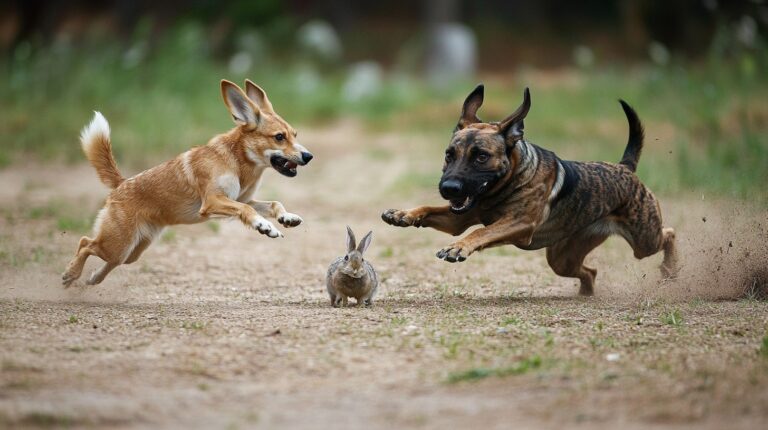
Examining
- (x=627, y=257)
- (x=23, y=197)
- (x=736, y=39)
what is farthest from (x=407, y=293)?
(x=736, y=39)

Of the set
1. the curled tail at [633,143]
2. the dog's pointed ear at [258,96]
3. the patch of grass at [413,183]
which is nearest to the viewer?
the dog's pointed ear at [258,96]

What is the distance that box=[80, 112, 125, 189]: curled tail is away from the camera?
899 centimetres

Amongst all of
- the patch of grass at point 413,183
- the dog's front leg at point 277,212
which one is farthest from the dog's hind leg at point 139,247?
the patch of grass at point 413,183

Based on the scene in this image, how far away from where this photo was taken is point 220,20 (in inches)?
1448

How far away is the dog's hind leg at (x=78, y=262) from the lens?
8.73 metres

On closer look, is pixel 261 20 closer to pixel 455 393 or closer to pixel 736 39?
pixel 736 39

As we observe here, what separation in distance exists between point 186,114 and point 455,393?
48.8 ft

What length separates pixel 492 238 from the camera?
8.16 metres

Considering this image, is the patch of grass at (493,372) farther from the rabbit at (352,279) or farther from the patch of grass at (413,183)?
the patch of grass at (413,183)

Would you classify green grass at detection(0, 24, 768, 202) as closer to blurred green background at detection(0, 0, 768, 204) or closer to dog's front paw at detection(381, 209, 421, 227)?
blurred green background at detection(0, 0, 768, 204)

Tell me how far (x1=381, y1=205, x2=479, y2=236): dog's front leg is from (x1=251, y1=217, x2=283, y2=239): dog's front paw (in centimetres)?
96

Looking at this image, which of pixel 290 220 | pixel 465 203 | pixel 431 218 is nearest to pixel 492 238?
pixel 465 203

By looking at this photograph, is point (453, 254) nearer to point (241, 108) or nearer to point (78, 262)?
point (241, 108)

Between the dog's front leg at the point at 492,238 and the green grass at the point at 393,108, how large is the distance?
17.0 feet
